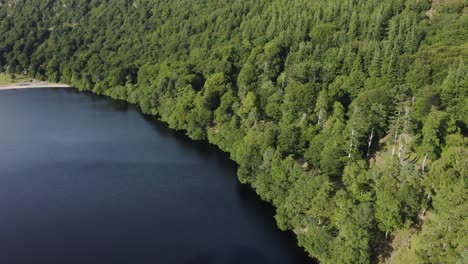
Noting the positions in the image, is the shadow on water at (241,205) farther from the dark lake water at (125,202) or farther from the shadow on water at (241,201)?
the dark lake water at (125,202)

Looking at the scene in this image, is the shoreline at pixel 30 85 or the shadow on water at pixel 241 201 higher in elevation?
the shadow on water at pixel 241 201

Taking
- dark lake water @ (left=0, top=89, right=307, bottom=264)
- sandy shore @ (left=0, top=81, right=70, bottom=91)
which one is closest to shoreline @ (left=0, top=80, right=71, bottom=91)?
sandy shore @ (left=0, top=81, right=70, bottom=91)

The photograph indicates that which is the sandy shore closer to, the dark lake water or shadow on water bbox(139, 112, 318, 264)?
the dark lake water

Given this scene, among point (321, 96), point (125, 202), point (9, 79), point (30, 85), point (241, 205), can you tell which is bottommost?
point (9, 79)

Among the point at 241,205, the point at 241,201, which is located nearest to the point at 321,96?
the point at 241,201

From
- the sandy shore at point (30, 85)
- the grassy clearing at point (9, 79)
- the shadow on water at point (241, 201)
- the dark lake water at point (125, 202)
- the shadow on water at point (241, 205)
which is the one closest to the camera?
the shadow on water at point (241, 205)

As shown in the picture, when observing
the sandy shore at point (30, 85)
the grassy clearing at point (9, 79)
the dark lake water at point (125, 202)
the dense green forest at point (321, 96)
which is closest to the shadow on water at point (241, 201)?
the dark lake water at point (125, 202)

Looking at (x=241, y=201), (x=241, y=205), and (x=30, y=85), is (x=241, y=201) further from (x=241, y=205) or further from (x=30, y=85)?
(x=30, y=85)

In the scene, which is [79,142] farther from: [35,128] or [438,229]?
[438,229]
